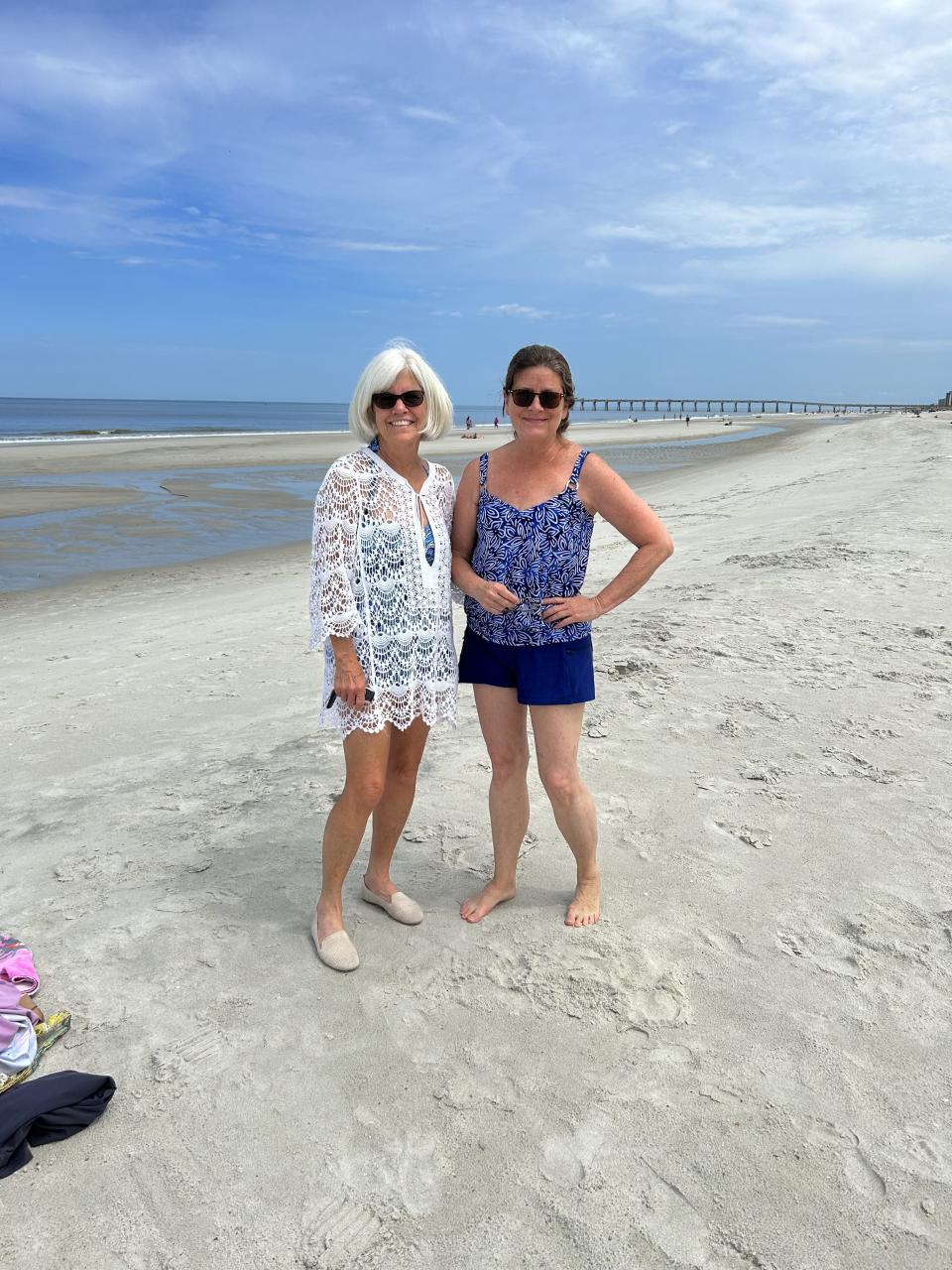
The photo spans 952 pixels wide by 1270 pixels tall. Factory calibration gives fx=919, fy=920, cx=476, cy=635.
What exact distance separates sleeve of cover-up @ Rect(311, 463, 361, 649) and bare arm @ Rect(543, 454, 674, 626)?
64 cm

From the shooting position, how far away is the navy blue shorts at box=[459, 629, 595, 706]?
3.01 m

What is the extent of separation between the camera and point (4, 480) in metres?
21.9

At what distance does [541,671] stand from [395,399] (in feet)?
3.23

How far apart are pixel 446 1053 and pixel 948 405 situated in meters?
88.3

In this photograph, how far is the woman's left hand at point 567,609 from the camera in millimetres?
2947

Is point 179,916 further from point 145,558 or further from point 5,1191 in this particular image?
point 145,558

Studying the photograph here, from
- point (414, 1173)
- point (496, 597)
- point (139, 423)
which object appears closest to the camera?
point (414, 1173)

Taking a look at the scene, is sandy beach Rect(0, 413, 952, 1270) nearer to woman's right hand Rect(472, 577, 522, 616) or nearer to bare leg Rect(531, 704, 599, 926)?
bare leg Rect(531, 704, 599, 926)

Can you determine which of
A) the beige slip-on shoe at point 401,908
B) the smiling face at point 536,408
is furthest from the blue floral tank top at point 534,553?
the beige slip-on shoe at point 401,908

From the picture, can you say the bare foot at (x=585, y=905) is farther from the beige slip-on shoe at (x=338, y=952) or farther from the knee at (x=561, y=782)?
the beige slip-on shoe at (x=338, y=952)

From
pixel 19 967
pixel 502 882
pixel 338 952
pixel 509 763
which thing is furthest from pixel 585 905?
pixel 19 967

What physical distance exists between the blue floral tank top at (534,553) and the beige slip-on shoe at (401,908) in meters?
1.05

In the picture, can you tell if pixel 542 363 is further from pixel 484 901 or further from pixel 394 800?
pixel 484 901

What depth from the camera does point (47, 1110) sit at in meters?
2.35
